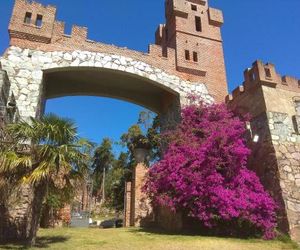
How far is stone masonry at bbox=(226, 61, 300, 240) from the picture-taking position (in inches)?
412

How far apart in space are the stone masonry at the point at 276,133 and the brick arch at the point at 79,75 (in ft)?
9.39

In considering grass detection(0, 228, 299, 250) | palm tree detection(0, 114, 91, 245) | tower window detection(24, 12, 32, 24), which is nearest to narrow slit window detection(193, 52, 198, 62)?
tower window detection(24, 12, 32, 24)

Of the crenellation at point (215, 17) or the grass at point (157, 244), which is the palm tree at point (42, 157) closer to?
the grass at point (157, 244)

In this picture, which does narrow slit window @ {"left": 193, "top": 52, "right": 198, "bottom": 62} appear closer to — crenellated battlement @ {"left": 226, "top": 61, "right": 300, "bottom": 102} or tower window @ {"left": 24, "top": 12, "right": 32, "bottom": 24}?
crenellated battlement @ {"left": 226, "top": 61, "right": 300, "bottom": 102}

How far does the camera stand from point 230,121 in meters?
12.1

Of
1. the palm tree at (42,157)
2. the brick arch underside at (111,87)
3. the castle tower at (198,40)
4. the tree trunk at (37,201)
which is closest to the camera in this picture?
the palm tree at (42,157)

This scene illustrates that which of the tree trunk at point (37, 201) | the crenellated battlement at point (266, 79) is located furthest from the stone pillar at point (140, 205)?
the tree trunk at point (37, 201)

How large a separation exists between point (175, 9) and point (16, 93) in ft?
30.9

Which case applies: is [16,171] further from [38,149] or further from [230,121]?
[230,121]

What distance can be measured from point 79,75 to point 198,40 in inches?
259

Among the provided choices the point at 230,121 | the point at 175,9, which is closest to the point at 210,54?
the point at 175,9

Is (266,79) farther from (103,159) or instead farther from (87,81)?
(103,159)

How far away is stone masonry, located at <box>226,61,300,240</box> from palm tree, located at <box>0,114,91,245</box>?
6.95m

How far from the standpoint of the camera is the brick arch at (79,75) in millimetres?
11812
